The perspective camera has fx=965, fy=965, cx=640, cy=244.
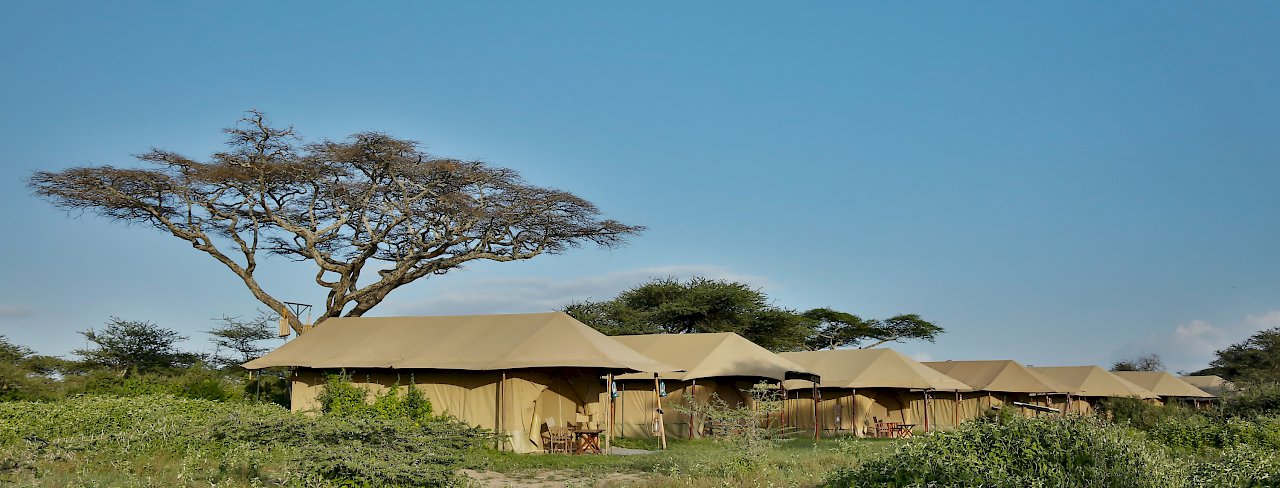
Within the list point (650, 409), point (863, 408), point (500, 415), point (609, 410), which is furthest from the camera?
point (863, 408)

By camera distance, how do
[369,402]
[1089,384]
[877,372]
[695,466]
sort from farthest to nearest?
[1089,384]
[877,372]
[369,402]
[695,466]

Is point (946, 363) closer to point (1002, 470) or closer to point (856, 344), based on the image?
point (856, 344)

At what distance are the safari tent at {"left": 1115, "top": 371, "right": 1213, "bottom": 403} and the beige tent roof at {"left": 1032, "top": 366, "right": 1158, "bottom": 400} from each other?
2.16 m

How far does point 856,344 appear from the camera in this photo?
4966 centimetres

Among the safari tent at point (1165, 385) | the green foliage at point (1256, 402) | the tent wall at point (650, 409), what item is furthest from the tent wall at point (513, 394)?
the safari tent at point (1165, 385)

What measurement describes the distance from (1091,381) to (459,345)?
28965 millimetres

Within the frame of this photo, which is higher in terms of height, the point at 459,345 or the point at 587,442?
the point at 459,345

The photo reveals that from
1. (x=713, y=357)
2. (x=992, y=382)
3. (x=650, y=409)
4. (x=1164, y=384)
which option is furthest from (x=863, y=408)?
(x=1164, y=384)

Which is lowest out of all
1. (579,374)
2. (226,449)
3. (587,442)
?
(587,442)

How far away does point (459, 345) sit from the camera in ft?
66.1

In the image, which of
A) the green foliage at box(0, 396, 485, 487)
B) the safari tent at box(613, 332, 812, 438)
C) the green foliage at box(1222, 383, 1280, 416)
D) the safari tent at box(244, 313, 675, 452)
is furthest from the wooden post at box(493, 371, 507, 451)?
the green foliage at box(1222, 383, 1280, 416)

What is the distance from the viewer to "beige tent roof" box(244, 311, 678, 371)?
18.8 m

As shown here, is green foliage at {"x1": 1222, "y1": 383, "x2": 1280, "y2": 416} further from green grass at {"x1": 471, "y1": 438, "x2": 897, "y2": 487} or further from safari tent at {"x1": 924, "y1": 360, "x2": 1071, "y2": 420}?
safari tent at {"x1": 924, "y1": 360, "x2": 1071, "y2": 420}

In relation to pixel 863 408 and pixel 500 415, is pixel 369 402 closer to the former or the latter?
pixel 500 415
